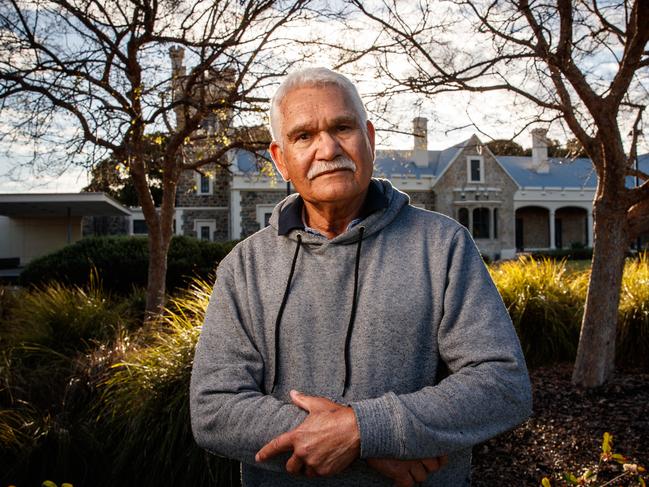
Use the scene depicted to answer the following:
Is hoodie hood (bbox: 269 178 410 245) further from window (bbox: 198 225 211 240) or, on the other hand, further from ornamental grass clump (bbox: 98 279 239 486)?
window (bbox: 198 225 211 240)

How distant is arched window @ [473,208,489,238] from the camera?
32.7 m

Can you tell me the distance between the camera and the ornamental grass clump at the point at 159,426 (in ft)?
11.8

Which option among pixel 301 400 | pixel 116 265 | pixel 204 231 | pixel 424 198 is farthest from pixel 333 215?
pixel 424 198

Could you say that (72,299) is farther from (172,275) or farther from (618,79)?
(618,79)

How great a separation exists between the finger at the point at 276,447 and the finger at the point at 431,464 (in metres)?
0.31

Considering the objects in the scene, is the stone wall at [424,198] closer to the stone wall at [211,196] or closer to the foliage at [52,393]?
the stone wall at [211,196]

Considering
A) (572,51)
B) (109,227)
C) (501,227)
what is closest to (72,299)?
(572,51)

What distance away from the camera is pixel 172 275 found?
1216 cm

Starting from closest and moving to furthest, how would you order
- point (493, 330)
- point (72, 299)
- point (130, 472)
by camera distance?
point (493, 330)
point (130, 472)
point (72, 299)

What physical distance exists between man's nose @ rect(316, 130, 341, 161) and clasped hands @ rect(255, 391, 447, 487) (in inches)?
24.5

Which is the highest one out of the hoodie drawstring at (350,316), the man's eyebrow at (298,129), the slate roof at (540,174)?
the slate roof at (540,174)

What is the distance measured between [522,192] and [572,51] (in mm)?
30197

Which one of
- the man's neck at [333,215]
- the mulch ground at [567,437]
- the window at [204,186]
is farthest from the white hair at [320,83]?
the window at [204,186]

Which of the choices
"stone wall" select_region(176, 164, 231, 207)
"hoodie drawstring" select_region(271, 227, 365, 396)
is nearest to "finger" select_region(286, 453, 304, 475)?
"hoodie drawstring" select_region(271, 227, 365, 396)
